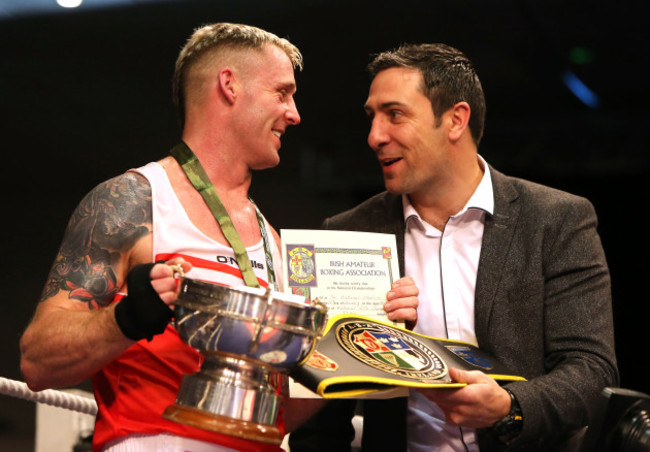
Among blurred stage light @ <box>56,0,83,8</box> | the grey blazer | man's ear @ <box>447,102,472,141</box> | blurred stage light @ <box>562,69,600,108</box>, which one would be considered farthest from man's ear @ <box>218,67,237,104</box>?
blurred stage light @ <box>562,69,600,108</box>

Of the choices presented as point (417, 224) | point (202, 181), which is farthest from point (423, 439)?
point (202, 181)

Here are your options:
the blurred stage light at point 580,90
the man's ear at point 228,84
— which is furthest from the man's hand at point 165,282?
the blurred stage light at point 580,90

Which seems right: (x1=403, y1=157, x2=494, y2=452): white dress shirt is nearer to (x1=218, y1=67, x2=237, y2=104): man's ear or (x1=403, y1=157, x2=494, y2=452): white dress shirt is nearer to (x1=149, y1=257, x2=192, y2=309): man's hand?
(x1=218, y1=67, x2=237, y2=104): man's ear

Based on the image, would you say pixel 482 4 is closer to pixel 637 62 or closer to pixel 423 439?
pixel 637 62

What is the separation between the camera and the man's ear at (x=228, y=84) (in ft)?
5.99

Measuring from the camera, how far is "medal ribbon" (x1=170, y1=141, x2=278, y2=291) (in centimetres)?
165

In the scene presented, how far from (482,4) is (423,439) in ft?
11.2

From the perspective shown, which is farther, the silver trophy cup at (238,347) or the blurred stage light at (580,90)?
the blurred stage light at (580,90)

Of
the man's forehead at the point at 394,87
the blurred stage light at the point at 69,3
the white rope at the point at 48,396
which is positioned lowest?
the white rope at the point at 48,396

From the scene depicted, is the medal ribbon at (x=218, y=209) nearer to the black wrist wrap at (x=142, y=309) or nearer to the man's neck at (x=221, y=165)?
the man's neck at (x=221, y=165)

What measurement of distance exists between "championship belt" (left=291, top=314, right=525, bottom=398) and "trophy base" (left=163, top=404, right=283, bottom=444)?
0.18 metres

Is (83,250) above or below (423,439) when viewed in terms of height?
above

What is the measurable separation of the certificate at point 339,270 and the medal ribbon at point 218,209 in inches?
2.8

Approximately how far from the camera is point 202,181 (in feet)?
5.65
